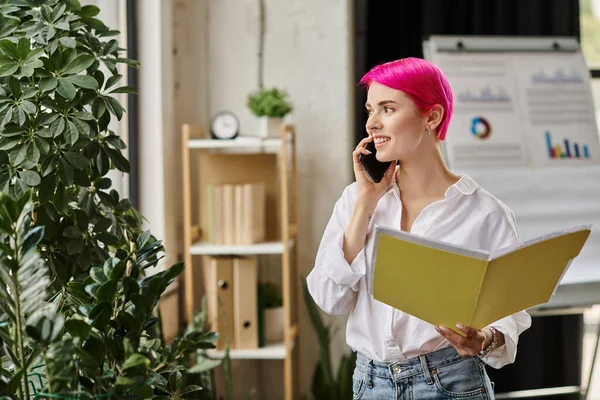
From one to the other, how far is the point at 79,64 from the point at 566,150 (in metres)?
2.24

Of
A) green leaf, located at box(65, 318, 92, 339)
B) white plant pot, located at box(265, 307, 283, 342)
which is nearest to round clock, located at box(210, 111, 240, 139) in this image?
white plant pot, located at box(265, 307, 283, 342)

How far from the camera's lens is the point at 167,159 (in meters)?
3.01

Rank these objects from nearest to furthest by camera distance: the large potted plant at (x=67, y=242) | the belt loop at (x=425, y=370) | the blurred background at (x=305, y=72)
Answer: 1. the large potted plant at (x=67, y=242)
2. the belt loop at (x=425, y=370)
3. the blurred background at (x=305, y=72)

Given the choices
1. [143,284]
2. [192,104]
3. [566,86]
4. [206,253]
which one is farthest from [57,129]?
[566,86]

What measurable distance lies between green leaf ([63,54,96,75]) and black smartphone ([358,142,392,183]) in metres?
0.55

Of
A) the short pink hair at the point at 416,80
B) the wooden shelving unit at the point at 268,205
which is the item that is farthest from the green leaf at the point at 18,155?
the wooden shelving unit at the point at 268,205

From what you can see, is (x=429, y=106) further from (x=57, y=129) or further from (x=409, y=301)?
(x=57, y=129)

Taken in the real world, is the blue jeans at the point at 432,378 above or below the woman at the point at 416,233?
below

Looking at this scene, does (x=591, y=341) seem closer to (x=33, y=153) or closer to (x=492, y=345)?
(x=492, y=345)

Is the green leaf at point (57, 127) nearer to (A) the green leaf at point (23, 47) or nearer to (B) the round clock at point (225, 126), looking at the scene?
(A) the green leaf at point (23, 47)

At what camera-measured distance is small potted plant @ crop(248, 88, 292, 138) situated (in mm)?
2945

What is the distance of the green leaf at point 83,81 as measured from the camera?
1380 mm

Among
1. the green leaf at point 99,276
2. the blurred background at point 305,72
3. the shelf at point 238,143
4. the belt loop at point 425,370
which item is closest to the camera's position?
the green leaf at point 99,276

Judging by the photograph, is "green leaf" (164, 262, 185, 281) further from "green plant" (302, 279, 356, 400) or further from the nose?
"green plant" (302, 279, 356, 400)
